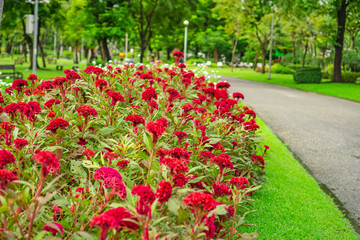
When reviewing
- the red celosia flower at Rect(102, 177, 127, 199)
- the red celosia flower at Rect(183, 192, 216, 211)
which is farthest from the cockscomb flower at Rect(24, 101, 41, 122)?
the red celosia flower at Rect(183, 192, 216, 211)

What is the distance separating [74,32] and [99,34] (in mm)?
21579

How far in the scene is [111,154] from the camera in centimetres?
242

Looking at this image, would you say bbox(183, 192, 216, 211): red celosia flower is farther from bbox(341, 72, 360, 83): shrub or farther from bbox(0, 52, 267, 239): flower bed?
bbox(341, 72, 360, 83): shrub

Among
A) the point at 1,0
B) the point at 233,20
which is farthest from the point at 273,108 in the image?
the point at 233,20

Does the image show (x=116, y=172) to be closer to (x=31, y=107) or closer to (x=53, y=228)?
(x=53, y=228)

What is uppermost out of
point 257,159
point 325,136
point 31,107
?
point 31,107

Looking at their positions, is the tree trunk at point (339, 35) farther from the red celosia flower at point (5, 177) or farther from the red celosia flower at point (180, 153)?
the red celosia flower at point (5, 177)

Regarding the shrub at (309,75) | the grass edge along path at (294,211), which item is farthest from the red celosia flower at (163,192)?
the shrub at (309,75)

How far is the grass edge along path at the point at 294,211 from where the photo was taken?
4.00m

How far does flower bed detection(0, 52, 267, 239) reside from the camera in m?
1.66

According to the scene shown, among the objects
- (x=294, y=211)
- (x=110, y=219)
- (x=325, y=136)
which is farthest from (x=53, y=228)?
(x=325, y=136)

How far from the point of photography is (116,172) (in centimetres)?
196

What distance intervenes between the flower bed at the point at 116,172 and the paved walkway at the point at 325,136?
2018 mm

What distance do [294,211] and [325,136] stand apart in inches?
210
